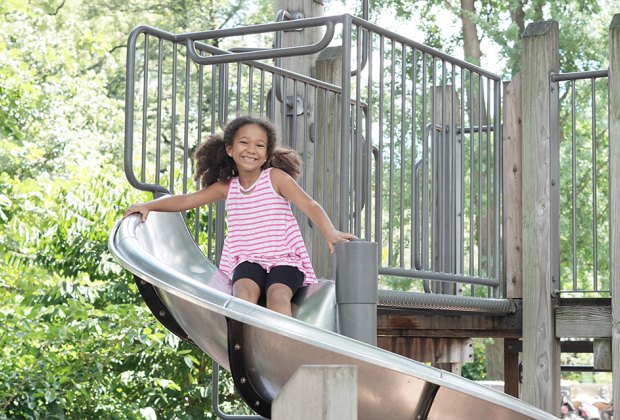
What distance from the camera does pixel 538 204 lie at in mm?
5668

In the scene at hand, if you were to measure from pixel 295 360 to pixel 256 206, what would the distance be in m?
1.27

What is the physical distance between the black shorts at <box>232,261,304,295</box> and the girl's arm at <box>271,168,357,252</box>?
186mm

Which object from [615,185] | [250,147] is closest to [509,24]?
[615,185]

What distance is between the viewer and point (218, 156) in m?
4.63

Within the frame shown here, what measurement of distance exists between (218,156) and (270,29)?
0.57 m

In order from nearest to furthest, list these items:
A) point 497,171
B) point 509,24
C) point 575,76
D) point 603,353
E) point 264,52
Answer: point 264,52 → point 603,353 → point 575,76 → point 497,171 → point 509,24

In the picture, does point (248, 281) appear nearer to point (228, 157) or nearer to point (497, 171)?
point (228, 157)

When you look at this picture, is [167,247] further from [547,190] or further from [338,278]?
[547,190]

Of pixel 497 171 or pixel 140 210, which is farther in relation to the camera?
pixel 497 171

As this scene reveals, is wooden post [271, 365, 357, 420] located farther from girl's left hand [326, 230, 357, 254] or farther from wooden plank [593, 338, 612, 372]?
wooden plank [593, 338, 612, 372]

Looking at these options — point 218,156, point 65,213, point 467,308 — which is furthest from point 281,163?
point 65,213

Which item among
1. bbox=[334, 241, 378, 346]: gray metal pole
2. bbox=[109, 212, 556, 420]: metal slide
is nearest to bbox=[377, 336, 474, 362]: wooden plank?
bbox=[334, 241, 378, 346]: gray metal pole

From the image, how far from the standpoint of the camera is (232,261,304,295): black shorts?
14.0 feet

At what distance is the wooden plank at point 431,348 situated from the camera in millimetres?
6914
